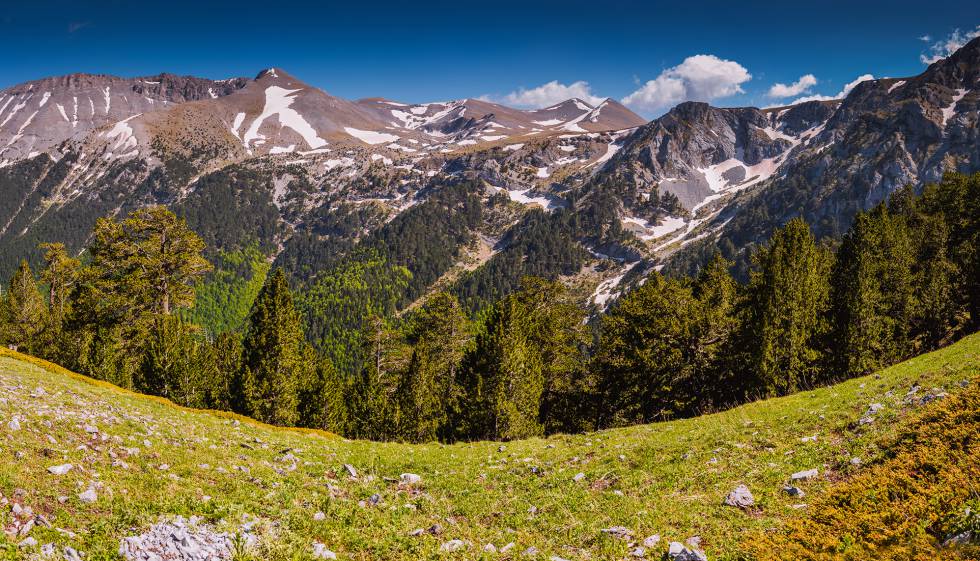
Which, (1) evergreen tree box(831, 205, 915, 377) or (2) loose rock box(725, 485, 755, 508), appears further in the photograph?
(1) evergreen tree box(831, 205, 915, 377)

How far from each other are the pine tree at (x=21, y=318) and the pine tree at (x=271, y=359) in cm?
4076

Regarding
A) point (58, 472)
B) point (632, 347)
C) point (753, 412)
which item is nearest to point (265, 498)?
point (58, 472)

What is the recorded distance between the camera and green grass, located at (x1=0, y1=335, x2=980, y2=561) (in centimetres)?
976

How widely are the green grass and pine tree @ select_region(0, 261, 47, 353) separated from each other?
5271cm

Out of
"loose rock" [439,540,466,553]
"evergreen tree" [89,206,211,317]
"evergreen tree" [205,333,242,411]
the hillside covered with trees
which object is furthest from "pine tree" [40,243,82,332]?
"loose rock" [439,540,466,553]

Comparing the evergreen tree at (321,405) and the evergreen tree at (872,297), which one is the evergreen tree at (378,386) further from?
the evergreen tree at (872,297)

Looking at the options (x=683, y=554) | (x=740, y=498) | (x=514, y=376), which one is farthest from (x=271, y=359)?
(x=683, y=554)

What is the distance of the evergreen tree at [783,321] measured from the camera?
36688mm

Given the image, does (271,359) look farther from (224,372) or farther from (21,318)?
(21,318)

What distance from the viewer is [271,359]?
39531mm

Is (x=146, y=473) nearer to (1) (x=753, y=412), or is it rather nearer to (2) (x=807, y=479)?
(2) (x=807, y=479)

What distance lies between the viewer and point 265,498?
11.7 meters

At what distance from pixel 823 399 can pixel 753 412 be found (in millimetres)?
3172

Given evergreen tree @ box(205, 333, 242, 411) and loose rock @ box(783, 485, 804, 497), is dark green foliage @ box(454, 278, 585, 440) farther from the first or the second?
loose rock @ box(783, 485, 804, 497)
